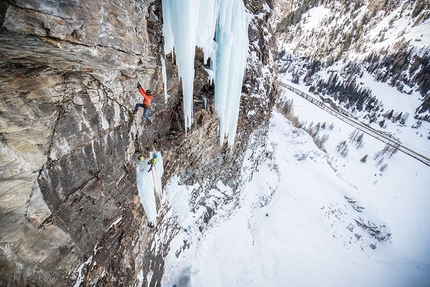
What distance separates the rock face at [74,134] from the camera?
2316mm

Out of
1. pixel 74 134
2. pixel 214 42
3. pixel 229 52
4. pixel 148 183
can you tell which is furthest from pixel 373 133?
pixel 74 134

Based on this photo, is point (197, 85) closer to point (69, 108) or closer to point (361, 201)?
point (69, 108)

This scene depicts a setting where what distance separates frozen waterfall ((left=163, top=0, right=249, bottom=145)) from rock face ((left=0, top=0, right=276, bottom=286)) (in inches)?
20.5

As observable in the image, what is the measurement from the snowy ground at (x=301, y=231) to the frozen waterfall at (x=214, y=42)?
13.3 feet

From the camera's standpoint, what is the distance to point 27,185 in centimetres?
276

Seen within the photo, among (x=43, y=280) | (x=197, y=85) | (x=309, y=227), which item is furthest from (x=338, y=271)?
(x=43, y=280)

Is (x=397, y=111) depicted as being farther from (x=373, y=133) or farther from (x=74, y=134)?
(x=74, y=134)

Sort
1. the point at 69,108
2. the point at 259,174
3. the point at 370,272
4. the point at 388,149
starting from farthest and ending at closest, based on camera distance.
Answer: the point at 388,149
the point at 259,174
the point at 370,272
the point at 69,108

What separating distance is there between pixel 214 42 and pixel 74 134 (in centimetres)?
490

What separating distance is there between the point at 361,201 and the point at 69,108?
20.8m

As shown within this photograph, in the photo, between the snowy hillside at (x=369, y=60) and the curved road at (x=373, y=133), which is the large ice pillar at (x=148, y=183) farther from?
the snowy hillside at (x=369, y=60)

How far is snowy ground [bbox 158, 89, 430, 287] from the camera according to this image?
362 inches

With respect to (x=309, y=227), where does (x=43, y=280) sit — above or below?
above

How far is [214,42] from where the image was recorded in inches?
240
